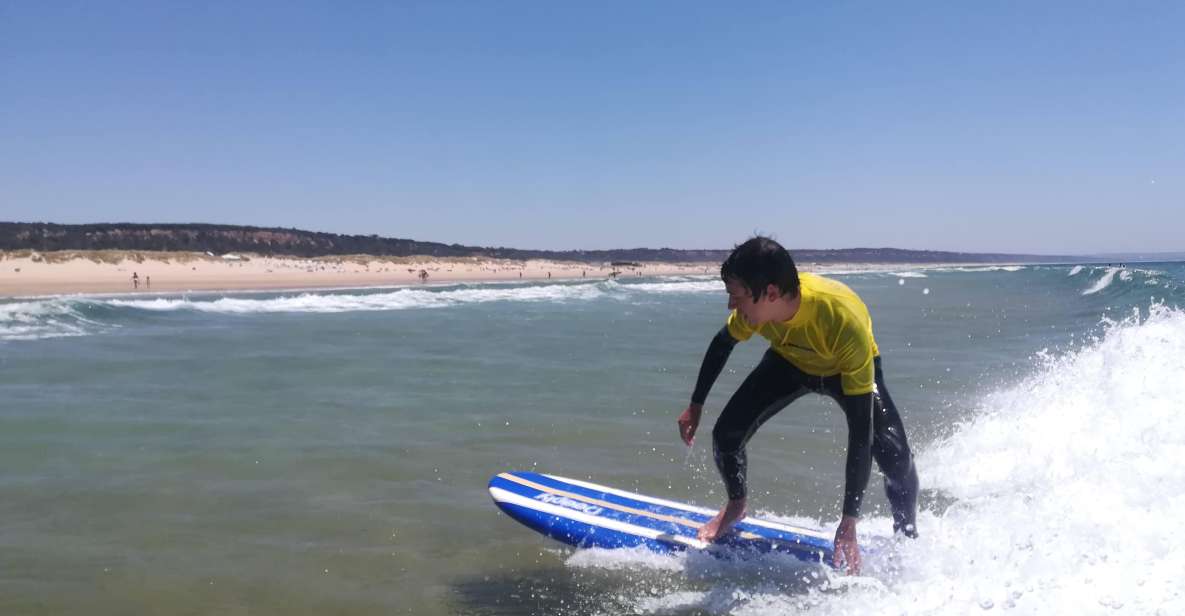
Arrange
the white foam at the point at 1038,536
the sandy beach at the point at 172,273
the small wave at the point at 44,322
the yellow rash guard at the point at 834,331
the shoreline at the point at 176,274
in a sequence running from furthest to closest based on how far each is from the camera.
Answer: the sandy beach at the point at 172,273 < the shoreline at the point at 176,274 < the small wave at the point at 44,322 < the yellow rash guard at the point at 834,331 < the white foam at the point at 1038,536

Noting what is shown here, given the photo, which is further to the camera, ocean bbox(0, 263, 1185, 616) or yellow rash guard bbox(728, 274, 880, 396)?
ocean bbox(0, 263, 1185, 616)

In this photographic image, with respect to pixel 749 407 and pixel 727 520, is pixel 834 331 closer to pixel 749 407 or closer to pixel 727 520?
pixel 749 407

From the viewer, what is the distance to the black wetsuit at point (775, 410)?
3852 millimetres

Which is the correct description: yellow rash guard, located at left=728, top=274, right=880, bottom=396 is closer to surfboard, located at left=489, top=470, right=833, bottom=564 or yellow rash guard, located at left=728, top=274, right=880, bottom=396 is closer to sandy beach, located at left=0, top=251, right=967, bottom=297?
surfboard, located at left=489, top=470, right=833, bottom=564

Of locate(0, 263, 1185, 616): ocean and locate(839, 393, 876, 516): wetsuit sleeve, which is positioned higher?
locate(839, 393, 876, 516): wetsuit sleeve

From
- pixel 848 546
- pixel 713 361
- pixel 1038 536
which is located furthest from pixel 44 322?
pixel 1038 536

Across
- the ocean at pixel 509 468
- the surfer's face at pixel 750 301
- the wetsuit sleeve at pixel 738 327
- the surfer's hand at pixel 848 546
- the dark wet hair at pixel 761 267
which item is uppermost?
the dark wet hair at pixel 761 267

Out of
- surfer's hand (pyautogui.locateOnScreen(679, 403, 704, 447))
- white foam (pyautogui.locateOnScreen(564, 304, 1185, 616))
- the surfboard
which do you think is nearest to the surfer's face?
surfer's hand (pyautogui.locateOnScreen(679, 403, 704, 447))

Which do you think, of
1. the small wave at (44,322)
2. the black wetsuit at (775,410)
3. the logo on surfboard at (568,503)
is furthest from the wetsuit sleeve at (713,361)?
the small wave at (44,322)

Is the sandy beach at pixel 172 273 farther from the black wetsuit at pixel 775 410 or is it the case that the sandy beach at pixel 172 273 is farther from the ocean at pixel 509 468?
the black wetsuit at pixel 775 410

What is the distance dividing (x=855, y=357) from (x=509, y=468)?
320cm

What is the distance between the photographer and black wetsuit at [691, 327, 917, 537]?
385 centimetres

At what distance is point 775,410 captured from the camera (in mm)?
3990

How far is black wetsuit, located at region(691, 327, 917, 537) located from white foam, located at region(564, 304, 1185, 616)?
28 centimetres
